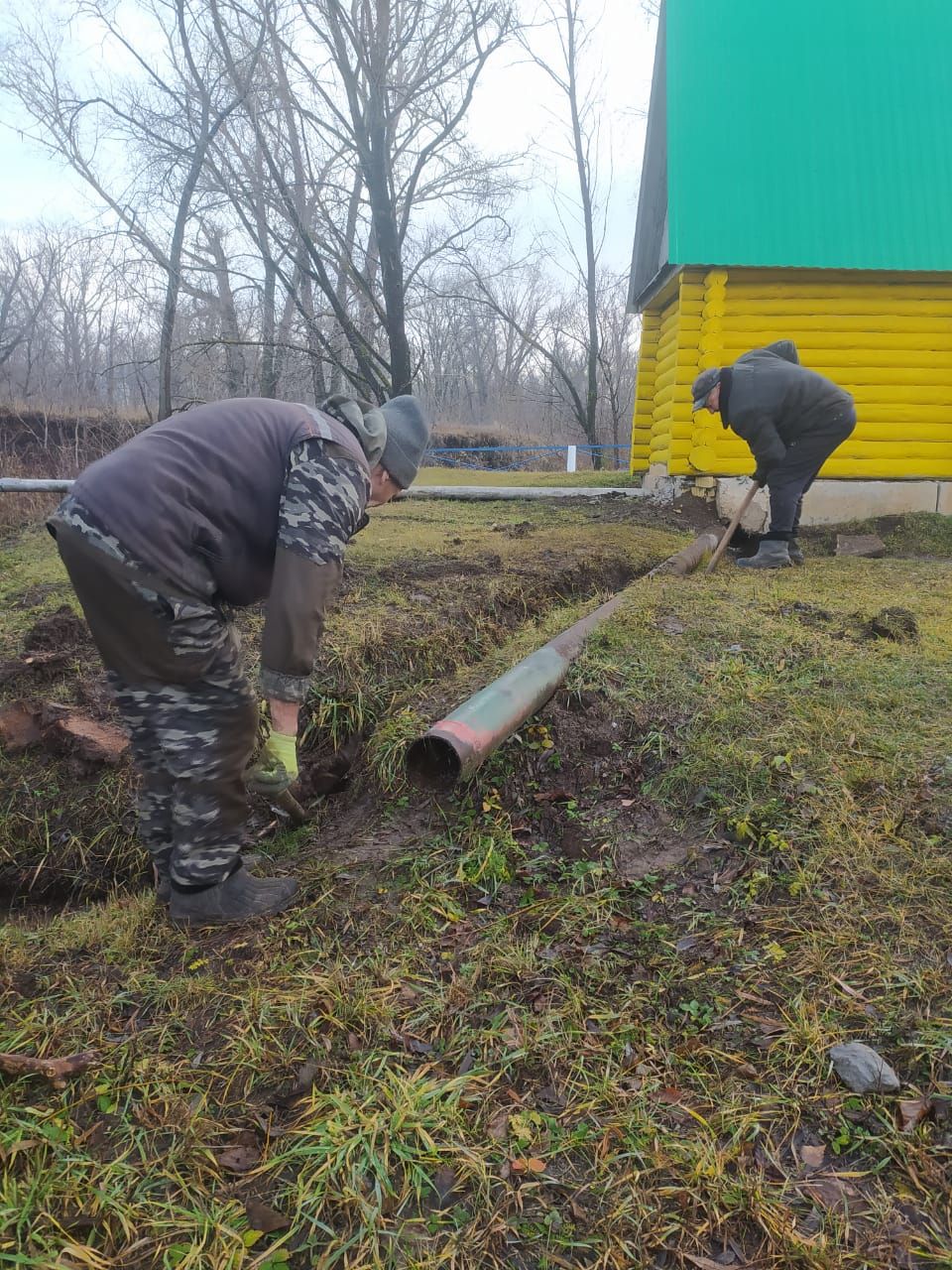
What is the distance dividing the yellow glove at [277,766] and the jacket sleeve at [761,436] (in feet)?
18.8

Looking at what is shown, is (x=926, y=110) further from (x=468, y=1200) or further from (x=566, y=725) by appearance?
(x=468, y=1200)

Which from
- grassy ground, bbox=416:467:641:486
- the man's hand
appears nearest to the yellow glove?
the man's hand

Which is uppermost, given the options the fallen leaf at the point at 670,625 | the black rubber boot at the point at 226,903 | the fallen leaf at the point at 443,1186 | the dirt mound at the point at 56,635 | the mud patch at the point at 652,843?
the fallen leaf at the point at 670,625

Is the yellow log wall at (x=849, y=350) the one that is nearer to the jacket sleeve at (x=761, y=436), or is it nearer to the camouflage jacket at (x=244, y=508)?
the jacket sleeve at (x=761, y=436)

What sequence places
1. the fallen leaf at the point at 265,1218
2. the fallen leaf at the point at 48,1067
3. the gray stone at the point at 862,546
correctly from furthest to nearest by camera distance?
the gray stone at the point at 862,546
the fallen leaf at the point at 48,1067
the fallen leaf at the point at 265,1218

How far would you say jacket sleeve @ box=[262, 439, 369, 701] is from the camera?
2094 millimetres

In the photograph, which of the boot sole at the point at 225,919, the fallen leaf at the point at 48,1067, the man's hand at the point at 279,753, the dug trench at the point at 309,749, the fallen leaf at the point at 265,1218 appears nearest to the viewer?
the fallen leaf at the point at 265,1218

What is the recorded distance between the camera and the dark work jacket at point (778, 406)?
6574 mm

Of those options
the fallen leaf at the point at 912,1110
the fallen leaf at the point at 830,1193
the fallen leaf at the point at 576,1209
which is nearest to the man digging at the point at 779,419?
the fallen leaf at the point at 912,1110

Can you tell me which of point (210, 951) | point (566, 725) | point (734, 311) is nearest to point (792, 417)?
point (734, 311)

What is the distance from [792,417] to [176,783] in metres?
6.30

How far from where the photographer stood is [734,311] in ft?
30.3

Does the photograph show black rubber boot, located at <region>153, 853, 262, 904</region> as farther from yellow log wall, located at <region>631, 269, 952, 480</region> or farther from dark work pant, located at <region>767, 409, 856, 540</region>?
yellow log wall, located at <region>631, 269, 952, 480</region>

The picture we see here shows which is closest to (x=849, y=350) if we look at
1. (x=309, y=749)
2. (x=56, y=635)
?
(x=309, y=749)
